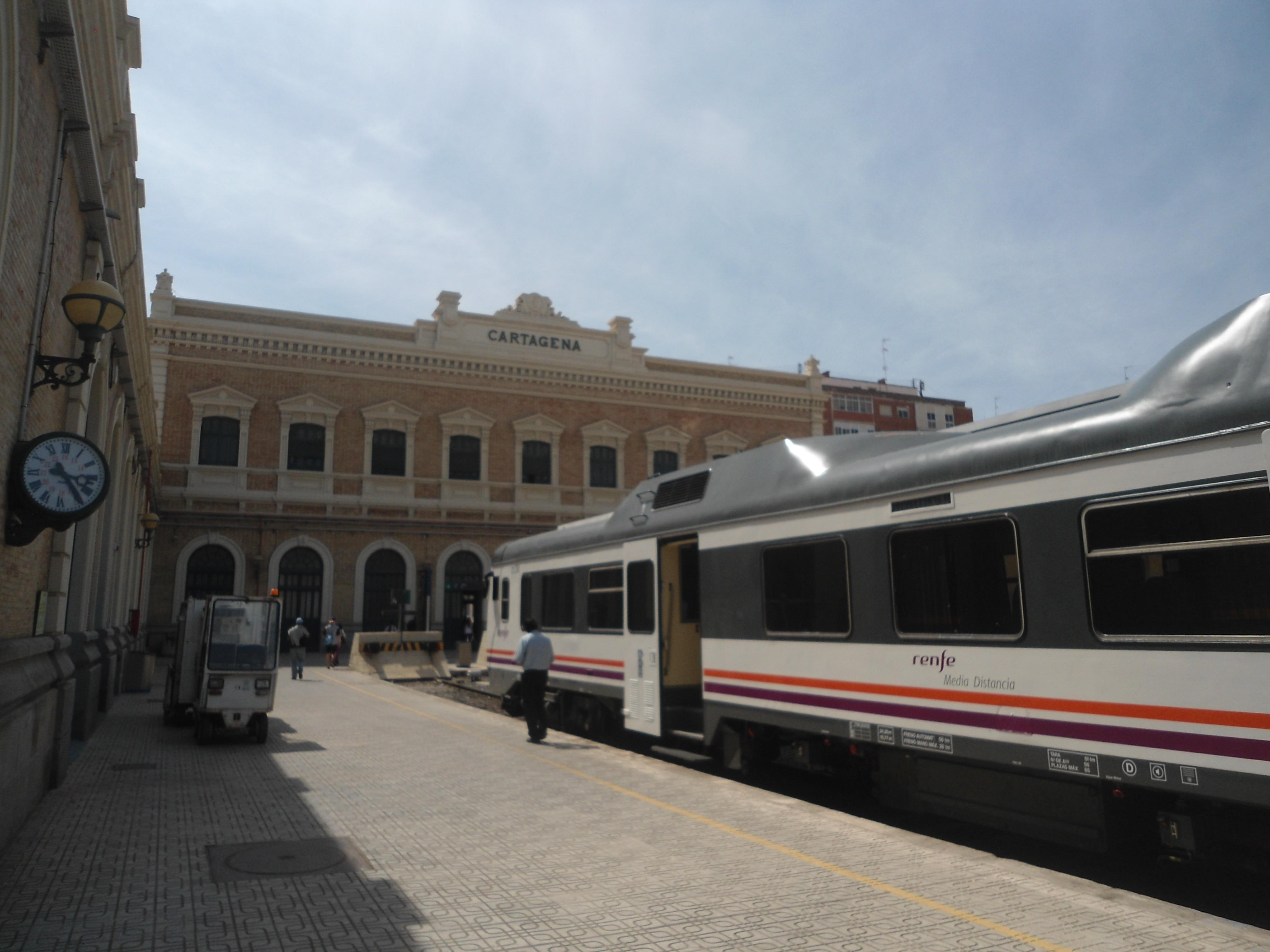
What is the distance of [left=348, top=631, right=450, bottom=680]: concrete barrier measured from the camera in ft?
81.1

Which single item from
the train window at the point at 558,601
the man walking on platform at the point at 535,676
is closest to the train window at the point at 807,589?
the man walking on platform at the point at 535,676

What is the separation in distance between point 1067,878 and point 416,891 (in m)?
4.30

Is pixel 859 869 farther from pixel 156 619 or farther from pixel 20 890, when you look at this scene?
pixel 156 619

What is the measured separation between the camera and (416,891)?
5742mm

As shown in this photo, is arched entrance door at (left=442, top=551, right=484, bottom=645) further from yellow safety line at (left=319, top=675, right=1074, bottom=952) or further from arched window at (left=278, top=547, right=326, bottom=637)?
yellow safety line at (left=319, top=675, right=1074, bottom=952)

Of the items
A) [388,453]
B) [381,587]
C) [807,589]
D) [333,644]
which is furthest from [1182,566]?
[388,453]

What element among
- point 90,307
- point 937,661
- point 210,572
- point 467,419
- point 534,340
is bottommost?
point 937,661

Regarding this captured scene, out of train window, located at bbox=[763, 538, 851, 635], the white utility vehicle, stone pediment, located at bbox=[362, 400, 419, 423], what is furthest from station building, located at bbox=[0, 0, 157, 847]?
stone pediment, located at bbox=[362, 400, 419, 423]

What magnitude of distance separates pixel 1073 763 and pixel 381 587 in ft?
95.3

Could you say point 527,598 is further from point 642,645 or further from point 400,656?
point 400,656

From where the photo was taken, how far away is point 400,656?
25031mm

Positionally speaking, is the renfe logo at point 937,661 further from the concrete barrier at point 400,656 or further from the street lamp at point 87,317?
the concrete barrier at point 400,656

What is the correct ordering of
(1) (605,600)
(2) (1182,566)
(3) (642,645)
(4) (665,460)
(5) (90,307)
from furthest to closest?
(4) (665,460)
(1) (605,600)
(3) (642,645)
(5) (90,307)
(2) (1182,566)

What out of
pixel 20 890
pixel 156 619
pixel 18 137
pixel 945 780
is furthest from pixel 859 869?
pixel 156 619
